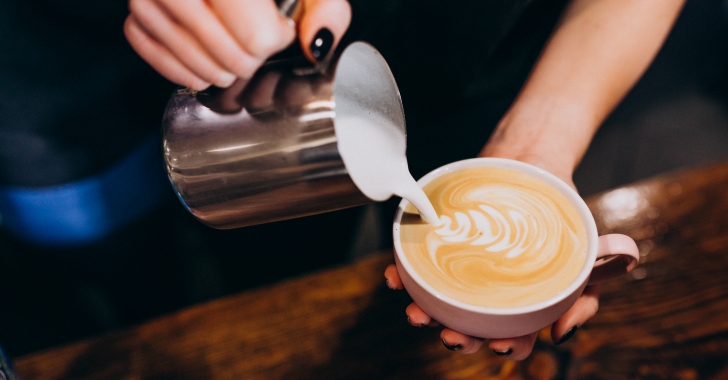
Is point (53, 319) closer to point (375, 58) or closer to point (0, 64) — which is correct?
point (0, 64)

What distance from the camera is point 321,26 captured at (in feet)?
2.17

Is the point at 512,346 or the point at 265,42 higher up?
the point at 265,42

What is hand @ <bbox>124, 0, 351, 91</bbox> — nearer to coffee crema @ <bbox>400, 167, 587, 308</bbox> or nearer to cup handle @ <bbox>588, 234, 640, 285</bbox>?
coffee crema @ <bbox>400, 167, 587, 308</bbox>

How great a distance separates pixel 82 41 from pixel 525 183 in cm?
109

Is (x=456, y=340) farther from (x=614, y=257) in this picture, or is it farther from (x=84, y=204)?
(x=84, y=204)

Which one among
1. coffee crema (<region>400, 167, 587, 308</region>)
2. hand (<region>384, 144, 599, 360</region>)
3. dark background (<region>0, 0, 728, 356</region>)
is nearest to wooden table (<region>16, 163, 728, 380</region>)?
hand (<region>384, 144, 599, 360</region>)

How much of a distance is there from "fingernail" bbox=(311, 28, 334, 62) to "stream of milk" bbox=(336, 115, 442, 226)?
0.13 meters

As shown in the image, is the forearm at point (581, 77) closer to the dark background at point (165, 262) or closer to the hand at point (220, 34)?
the dark background at point (165, 262)

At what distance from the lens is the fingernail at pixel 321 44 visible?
65cm

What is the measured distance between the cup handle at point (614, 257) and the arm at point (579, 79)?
10.6 inches

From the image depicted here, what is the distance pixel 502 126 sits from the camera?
45.2 inches

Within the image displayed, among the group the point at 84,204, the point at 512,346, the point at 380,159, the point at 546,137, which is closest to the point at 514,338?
the point at 512,346

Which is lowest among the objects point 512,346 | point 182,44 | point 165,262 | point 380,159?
point 165,262

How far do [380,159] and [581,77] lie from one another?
59cm
